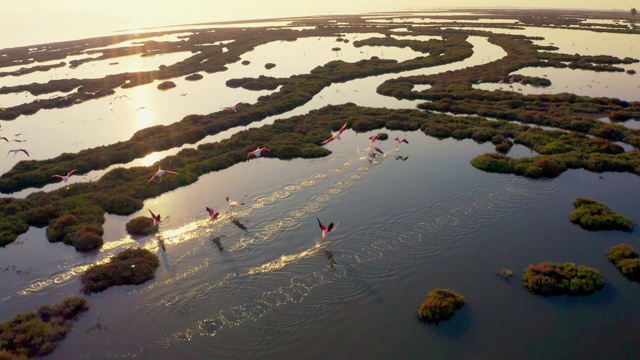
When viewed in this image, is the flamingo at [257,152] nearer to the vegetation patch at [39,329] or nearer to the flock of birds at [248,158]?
the flock of birds at [248,158]

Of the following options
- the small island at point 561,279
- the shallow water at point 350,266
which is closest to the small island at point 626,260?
the shallow water at point 350,266

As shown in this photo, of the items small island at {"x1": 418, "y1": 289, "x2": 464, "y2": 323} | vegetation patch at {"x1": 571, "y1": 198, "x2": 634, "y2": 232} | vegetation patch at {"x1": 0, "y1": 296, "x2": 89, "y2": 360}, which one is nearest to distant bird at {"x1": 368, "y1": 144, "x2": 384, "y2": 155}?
vegetation patch at {"x1": 571, "y1": 198, "x2": 634, "y2": 232}

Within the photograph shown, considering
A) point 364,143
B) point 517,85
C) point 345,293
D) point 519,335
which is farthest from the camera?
point 517,85

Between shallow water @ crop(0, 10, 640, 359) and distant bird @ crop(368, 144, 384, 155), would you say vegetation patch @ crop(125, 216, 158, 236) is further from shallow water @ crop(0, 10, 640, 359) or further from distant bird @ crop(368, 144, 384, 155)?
distant bird @ crop(368, 144, 384, 155)

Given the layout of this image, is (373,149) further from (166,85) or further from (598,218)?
(166,85)

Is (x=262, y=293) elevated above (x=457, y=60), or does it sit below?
below

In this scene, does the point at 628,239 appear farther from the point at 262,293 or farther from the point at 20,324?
the point at 20,324

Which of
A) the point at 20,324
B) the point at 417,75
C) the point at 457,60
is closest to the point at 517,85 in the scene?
the point at 417,75
